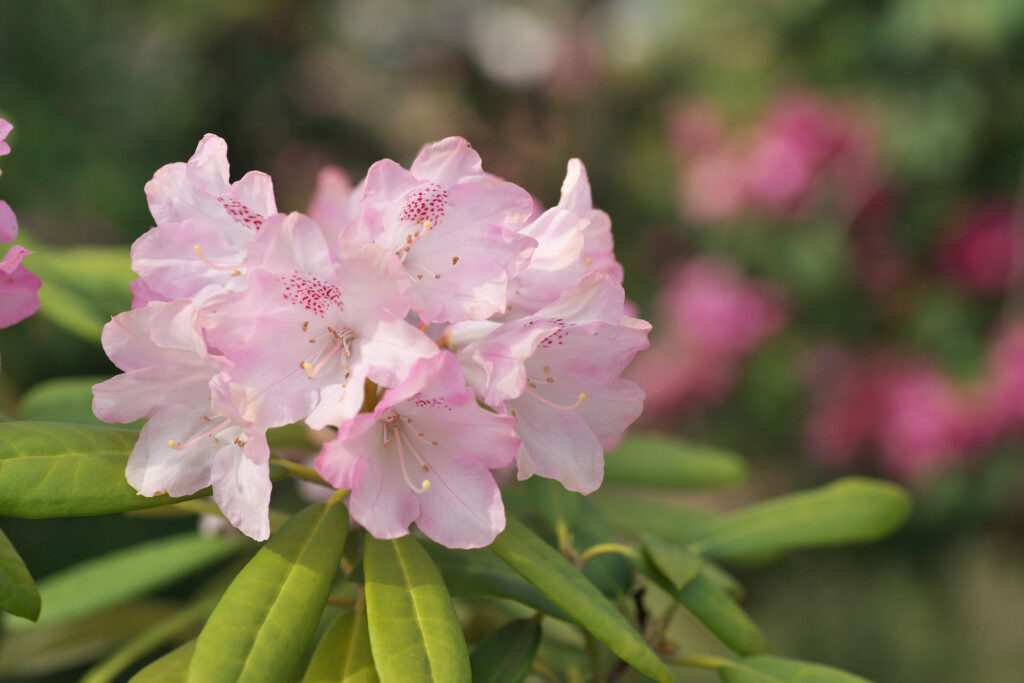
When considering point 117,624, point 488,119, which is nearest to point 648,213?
point 488,119

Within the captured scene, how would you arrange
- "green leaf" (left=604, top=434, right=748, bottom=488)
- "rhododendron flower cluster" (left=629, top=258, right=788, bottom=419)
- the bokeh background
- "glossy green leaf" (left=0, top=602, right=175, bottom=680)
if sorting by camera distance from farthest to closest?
"rhododendron flower cluster" (left=629, top=258, right=788, bottom=419)
the bokeh background
"glossy green leaf" (left=0, top=602, right=175, bottom=680)
"green leaf" (left=604, top=434, right=748, bottom=488)

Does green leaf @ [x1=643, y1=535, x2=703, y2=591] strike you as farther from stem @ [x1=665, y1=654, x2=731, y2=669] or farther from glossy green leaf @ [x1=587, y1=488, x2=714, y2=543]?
glossy green leaf @ [x1=587, y1=488, x2=714, y2=543]

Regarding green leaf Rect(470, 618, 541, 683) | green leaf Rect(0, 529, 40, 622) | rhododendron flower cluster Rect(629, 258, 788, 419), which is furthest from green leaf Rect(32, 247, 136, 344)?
rhododendron flower cluster Rect(629, 258, 788, 419)

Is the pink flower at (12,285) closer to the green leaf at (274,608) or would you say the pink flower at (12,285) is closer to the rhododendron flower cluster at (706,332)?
the green leaf at (274,608)

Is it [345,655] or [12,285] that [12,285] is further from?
[345,655]

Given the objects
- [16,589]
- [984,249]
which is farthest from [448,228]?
[984,249]

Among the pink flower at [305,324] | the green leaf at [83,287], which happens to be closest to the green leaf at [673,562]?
the pink flower at [305,324]

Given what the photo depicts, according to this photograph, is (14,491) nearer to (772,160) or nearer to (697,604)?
(697,604)
